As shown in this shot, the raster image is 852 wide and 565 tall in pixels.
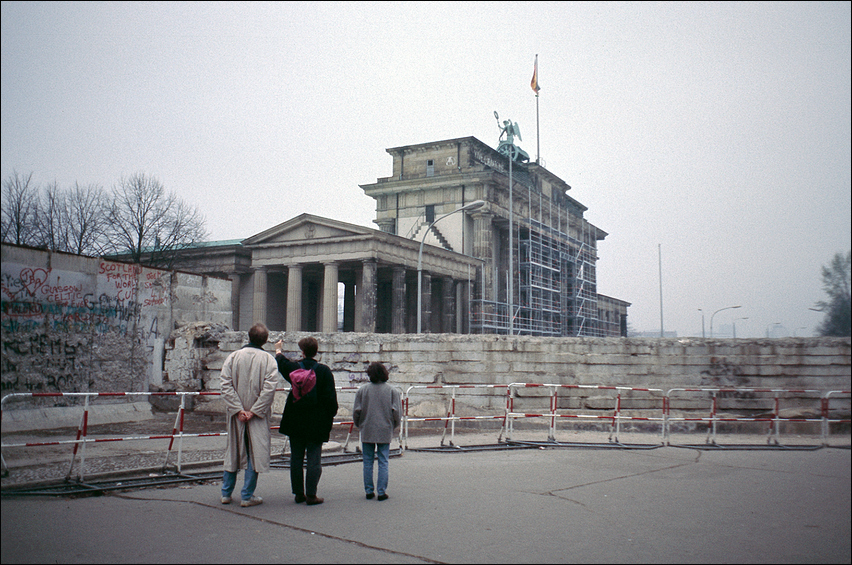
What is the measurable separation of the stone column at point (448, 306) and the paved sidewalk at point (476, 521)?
1388 inches

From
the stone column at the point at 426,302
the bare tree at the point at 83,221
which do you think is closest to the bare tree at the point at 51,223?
the bare tree at the point at 83,221

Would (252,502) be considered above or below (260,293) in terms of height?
below

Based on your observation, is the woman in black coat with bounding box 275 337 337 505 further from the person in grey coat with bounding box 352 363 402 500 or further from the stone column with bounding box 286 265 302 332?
the stone column with bounding box 286 265 302 332

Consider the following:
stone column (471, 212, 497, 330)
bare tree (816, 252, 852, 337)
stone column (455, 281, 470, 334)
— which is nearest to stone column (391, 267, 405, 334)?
stone column (455, 281, 470, 334)

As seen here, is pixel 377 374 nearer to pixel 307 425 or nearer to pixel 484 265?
pixel 307 425

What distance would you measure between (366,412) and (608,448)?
6162mm

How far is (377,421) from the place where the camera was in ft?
23.0

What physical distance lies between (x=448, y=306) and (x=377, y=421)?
36.9 m

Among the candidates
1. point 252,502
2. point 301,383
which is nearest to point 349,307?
point 301,383

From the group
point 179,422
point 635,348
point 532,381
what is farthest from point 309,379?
point 635,348

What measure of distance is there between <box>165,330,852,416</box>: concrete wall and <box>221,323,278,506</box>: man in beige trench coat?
359 inches

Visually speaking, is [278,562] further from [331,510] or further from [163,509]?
[163,509]

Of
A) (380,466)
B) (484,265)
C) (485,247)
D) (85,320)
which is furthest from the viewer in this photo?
(485,247)

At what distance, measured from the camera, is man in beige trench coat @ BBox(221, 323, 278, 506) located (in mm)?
6246
